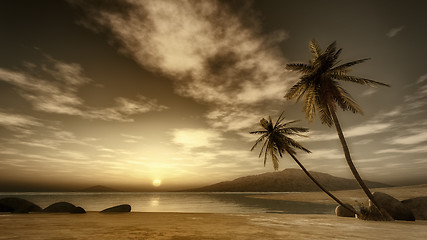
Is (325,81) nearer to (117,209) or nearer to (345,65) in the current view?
(345,65)

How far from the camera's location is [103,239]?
690 cm

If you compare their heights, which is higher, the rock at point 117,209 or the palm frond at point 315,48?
the palm frond at point 315,48

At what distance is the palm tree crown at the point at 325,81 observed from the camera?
1683 cm

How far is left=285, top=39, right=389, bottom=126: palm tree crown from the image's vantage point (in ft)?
55.2

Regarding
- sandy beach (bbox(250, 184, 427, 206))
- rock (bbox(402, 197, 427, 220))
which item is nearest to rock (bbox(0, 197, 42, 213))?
rock (bbox(402, 197, 427, 220))

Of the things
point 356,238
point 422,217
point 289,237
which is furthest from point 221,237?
point 422,217

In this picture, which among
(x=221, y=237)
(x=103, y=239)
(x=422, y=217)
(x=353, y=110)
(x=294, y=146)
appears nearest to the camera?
(x=103, y=239)

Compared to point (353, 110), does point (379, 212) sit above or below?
below

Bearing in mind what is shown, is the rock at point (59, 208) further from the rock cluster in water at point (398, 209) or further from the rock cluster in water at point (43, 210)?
the rock cluster in water at point (398, 209)

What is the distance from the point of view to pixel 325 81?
55.7ft

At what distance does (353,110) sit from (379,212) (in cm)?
800

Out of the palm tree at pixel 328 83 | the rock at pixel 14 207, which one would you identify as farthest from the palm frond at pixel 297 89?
the rock at pixel 14 207

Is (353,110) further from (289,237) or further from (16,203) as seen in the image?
(16,203)

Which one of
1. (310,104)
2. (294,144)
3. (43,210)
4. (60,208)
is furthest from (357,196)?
(43,210)
